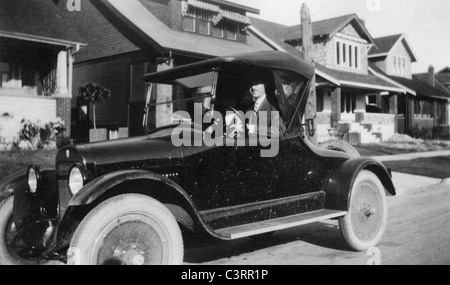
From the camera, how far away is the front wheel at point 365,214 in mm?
4695

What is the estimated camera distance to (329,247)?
4.94 m

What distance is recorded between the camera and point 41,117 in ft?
42.9

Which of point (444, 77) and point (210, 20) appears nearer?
point (210, 20)

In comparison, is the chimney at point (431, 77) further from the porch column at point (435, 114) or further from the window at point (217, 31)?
the window at point (217, 31)

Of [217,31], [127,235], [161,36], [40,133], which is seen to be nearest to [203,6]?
[217,31]

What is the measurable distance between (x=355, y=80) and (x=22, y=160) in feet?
62.4

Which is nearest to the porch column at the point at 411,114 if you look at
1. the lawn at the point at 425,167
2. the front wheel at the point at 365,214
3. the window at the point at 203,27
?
the lawn at the point at 425,167

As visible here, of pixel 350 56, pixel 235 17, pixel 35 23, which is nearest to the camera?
pixel 35 23

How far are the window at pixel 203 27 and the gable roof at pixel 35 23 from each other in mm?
5816

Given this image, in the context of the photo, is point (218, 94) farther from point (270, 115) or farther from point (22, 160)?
point (22, 160)

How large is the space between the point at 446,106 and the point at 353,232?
119 ft
